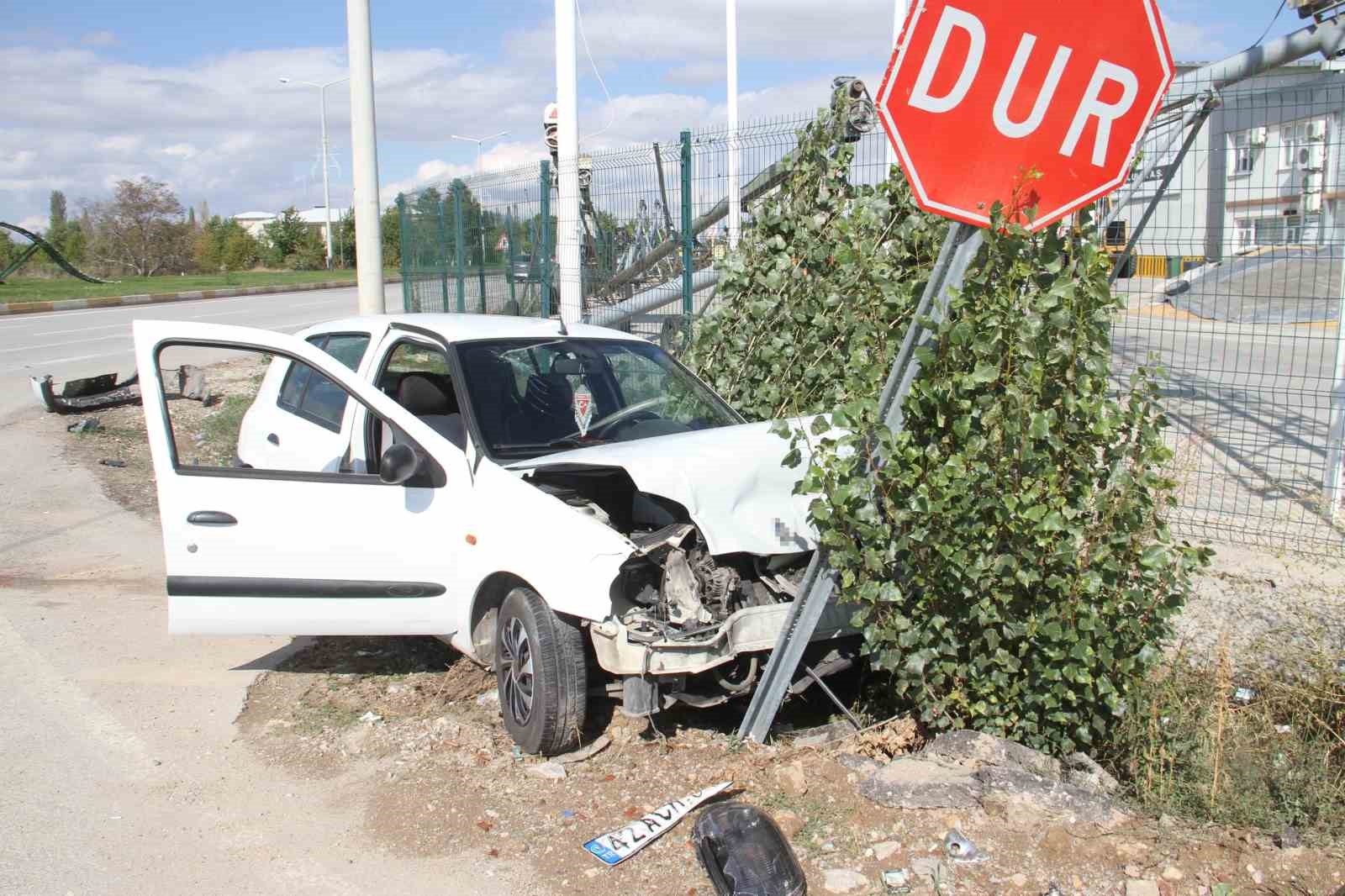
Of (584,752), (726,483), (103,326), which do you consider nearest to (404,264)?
(103,326)

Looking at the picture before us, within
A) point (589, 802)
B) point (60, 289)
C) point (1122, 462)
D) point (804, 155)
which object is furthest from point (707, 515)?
point (60, 289)

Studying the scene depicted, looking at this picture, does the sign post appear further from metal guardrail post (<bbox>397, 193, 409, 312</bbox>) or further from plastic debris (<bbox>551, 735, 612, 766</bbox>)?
metal guardrail post (<bbox>397, 193, 409, 312</bbox>)

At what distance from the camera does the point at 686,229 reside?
8.45 m

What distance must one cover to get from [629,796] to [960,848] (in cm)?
125

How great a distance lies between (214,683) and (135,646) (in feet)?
2.50

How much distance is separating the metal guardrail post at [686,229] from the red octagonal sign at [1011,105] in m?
4.64

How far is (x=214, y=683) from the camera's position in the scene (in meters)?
5.24

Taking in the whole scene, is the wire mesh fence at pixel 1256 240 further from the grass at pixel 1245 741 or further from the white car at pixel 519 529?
the white car at pixel 519 529

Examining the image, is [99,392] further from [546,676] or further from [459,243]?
[546,676]

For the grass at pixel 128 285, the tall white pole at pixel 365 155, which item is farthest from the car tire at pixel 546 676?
the grass at pixel 128 285

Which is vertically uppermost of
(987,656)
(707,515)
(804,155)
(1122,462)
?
(804,155)

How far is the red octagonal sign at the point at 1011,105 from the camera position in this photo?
3.50 m

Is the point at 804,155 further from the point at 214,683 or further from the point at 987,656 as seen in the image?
the point at 214,683

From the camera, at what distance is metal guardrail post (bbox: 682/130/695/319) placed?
8.23 metres
